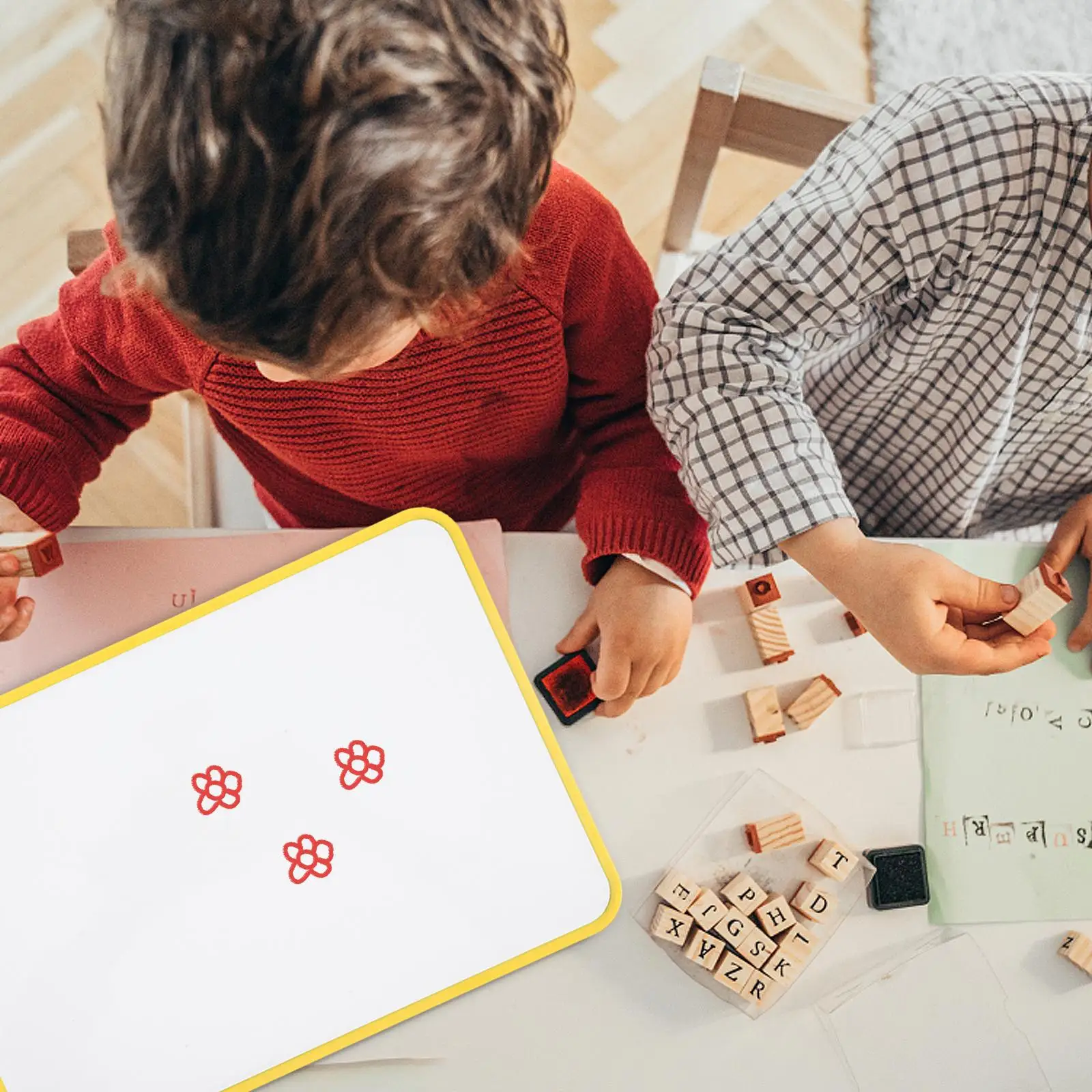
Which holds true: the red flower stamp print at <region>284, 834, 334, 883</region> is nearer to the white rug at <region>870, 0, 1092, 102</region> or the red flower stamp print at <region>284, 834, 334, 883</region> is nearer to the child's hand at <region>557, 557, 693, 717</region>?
the child's hand at <region>557, 557, 693, 717</region>

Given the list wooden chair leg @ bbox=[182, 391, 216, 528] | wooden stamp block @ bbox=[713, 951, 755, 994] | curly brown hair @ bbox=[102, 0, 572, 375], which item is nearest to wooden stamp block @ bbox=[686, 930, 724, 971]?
wooden stamp block @ bbox=[713, 951, 755, 994]

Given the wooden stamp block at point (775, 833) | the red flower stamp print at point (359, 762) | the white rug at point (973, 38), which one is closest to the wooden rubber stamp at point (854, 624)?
the wooden stamp block at point (775, 833)

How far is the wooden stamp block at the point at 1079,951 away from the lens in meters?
0.50

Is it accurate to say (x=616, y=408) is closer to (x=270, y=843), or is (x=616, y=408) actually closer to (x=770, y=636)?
(x=770, y=636)

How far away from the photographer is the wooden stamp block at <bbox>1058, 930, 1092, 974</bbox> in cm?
50

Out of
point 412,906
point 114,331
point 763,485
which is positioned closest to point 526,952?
point 412,906

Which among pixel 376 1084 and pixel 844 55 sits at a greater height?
pixel 844 55

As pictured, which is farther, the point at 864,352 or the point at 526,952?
the point at 864,352

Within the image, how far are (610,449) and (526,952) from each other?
0.98 feet

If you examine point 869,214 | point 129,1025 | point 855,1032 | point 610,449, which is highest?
point 869,214

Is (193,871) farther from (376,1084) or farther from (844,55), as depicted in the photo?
(844,55)

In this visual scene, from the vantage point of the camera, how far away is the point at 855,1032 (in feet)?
1.63

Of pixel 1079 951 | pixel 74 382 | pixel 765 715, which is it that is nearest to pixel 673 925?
pixel 765 715

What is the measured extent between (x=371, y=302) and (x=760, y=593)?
11.9 inches
